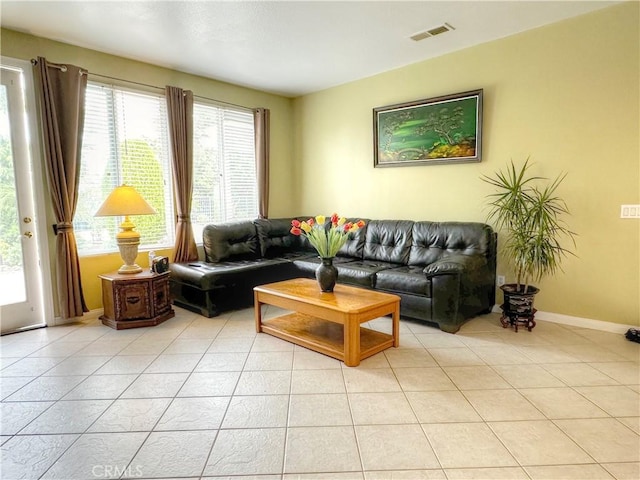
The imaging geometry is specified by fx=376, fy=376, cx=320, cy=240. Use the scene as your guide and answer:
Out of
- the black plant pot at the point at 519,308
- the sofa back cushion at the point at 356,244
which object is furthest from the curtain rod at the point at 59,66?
the black plant pot at the point at 519,308

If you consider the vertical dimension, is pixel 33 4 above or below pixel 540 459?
above

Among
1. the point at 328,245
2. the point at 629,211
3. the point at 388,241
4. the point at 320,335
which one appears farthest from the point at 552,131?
the point at 320,335

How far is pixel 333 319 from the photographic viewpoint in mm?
2783

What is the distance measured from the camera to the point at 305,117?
5.68m

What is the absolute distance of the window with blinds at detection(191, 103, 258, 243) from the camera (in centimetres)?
480

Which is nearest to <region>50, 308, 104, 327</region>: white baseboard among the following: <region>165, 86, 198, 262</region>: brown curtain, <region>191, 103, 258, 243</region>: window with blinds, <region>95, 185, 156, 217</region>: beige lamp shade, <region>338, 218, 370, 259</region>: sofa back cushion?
<region>165, 86, 198, 262</region>: brown curtain

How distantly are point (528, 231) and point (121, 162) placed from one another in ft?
13.6

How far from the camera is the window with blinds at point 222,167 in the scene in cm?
480

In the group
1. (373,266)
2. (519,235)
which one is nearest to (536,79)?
(519,235)

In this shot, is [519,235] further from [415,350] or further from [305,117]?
[305,117]

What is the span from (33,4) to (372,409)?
3833 millimetres

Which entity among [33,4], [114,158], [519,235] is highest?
[33,4]

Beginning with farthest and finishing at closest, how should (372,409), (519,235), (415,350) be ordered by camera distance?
(519,235) → (415,350) → (372,409)

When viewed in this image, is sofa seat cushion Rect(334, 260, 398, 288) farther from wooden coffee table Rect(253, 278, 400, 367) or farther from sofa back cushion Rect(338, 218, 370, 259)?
wooden coffee table Rect(253, 278, 400, 367)
